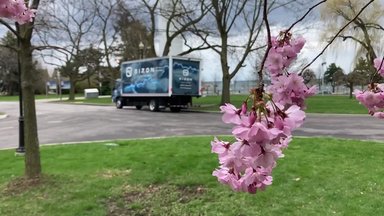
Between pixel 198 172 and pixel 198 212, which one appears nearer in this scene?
pixel 198 212

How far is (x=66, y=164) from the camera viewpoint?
912 cm

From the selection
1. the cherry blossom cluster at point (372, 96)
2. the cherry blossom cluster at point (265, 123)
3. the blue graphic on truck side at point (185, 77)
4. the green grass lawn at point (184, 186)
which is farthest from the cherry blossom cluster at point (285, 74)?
the blue graphic on truck side at point (185, 77)

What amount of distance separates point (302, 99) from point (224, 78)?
104ft

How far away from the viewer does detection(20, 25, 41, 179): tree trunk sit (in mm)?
7547

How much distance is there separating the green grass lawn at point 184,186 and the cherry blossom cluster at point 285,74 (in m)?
4.40

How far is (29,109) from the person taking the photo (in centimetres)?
759

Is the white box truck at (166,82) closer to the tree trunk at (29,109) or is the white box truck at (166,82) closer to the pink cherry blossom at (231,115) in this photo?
the tree trunk at (29,109)

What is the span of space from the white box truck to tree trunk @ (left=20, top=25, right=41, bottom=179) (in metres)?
21.6

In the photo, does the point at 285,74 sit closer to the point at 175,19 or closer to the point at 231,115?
the point at 231,115

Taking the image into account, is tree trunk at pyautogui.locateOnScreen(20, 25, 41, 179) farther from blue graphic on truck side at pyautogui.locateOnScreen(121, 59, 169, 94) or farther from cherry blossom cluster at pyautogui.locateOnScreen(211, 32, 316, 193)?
blue graphic on truck side at pyautogui.locateOnScreen(121, 59, 169, 94)

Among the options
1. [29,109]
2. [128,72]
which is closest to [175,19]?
[128,72]

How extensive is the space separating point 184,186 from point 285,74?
5726mm

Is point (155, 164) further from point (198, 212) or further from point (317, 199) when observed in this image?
point (317, 199)

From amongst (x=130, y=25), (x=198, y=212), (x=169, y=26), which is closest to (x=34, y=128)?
(x=198, y=212)
